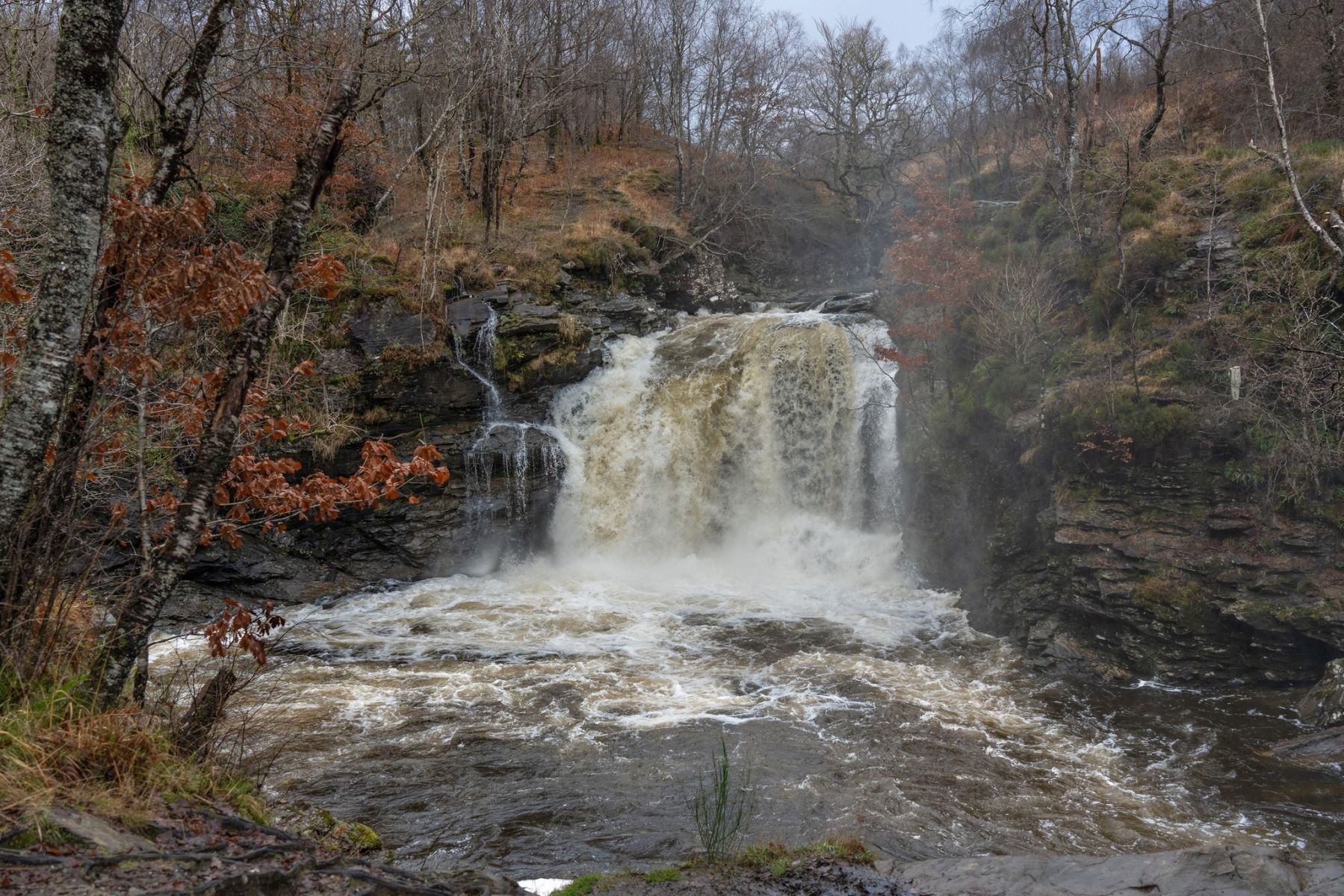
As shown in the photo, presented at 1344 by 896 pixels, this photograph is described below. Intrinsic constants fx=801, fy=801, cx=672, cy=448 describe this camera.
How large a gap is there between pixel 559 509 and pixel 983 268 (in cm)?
974

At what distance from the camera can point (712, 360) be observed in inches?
709

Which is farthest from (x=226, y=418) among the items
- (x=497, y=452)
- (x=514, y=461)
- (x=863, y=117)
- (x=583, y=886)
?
(x=863, y=117)

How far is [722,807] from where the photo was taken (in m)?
4.99

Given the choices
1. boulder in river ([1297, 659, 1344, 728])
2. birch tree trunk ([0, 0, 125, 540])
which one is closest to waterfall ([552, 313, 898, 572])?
boulder in river ([1297, 659, 1344, 728])

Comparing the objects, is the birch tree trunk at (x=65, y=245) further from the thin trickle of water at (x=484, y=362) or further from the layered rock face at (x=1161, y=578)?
the thin trickle of water at (x=484, y=362)

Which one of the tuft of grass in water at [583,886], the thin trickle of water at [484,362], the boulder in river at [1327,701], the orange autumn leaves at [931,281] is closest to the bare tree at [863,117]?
the orange autumn leaves at [931,281]

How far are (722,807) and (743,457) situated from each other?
12.3 m

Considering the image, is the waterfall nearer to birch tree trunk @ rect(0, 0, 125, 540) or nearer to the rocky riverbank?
the rocky riverbank

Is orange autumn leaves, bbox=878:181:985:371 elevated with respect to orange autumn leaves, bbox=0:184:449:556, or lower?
elevated

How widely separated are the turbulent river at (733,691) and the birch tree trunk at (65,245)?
13.5 feet

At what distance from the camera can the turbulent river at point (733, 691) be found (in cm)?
705

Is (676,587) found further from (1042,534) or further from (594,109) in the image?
(594,109)

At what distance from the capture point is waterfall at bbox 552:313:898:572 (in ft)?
53.7

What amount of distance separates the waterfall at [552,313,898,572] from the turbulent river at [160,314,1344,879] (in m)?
0.05
